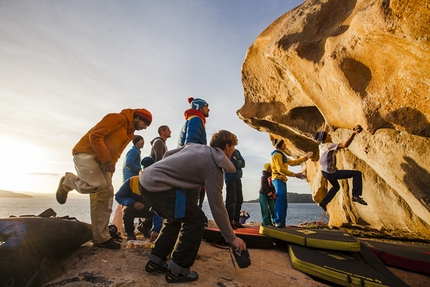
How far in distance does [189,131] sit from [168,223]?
1.80 metres

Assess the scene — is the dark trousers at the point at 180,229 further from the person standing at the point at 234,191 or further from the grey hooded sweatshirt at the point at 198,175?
the person standing at the point at 234,191

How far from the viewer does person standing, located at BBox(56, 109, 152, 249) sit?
3707mm

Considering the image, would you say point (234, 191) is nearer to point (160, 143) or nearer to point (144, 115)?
point (160, 143)

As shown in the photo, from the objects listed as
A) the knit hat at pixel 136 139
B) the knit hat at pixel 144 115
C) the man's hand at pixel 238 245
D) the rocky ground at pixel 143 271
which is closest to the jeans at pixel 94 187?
the rocky ground at pixel 143 271

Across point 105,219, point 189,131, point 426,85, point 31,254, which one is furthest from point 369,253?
point 31,254

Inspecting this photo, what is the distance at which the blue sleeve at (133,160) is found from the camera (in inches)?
236

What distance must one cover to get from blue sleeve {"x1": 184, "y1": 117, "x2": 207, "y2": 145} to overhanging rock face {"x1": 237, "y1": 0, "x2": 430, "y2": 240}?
10.1 feet

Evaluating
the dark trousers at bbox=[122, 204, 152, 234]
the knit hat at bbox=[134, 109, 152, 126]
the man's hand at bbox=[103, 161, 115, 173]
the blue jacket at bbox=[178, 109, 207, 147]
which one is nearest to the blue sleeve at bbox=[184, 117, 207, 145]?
the blue jacket at bbox=[178, 109, 207, 147]

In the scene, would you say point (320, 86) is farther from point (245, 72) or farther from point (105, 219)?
point (105, 219)

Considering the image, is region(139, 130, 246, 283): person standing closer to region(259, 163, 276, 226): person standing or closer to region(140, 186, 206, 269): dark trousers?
region(140, 186, 206, 269): dark trousers

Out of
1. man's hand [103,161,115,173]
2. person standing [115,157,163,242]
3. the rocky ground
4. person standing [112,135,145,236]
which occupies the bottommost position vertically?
the rocky ground

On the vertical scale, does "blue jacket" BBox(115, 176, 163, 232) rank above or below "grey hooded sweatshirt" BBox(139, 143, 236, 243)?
below

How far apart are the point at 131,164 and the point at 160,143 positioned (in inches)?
40.8

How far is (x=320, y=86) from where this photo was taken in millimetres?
5887
